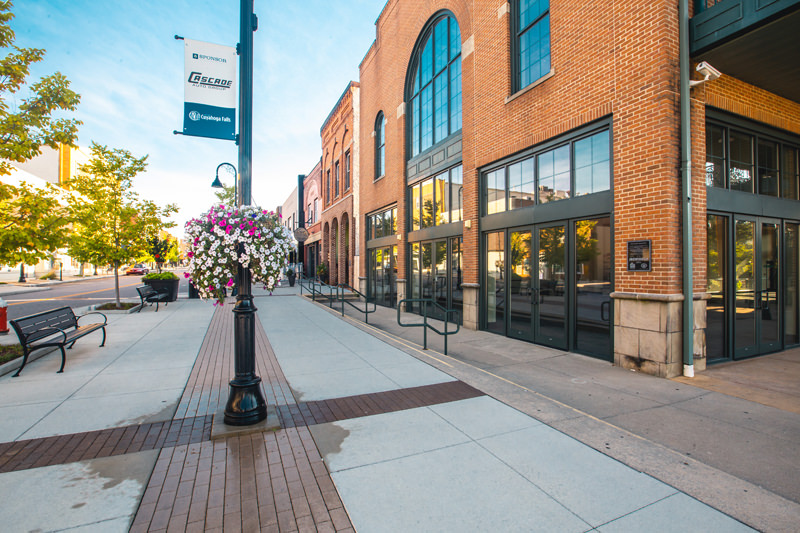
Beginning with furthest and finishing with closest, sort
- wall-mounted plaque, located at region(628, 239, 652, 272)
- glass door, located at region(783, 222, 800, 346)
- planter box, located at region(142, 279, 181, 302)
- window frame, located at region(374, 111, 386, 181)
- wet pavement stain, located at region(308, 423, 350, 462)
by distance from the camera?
window frame, located at region(374, 111, 386, 181)
planter box, located at region(142, 279, 181, 302)
glass door, located at region(783, 222, 800, 346)
wall-mounted plaque, located at region(628, 239, 652, 272)
wet pavement stain, located at region(308, 423, 350, 462)

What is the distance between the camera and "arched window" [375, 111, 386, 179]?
17375 mm

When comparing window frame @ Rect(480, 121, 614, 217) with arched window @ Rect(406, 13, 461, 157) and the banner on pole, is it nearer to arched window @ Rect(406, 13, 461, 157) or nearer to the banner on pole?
arched window @ Rect(406, 13, 461, 157)

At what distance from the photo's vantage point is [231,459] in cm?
336

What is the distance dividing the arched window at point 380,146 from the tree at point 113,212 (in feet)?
30.1

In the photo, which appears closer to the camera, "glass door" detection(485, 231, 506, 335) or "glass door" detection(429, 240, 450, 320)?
"glass door" detection(485, 231, 506, 335)

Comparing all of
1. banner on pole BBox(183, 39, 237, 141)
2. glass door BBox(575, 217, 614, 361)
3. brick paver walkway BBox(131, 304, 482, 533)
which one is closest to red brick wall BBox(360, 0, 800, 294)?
glass door BBox(575, 217, 614, 361)

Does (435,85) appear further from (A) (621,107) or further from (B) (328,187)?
(B) (328,187)

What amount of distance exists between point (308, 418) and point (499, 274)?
628cm

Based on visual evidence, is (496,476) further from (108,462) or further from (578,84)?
(578,84)

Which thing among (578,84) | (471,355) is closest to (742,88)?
(578,84)

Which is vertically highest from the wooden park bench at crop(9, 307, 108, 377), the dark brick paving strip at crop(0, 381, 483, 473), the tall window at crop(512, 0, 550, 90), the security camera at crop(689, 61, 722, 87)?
the tall window at crop(512, 0, 550, 90)

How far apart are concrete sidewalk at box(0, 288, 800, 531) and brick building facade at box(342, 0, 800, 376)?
1.72 metres

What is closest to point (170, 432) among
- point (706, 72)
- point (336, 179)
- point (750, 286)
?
point (706, 72)

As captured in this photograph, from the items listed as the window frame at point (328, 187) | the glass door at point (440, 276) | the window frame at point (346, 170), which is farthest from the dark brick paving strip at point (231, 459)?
the window frame at point (328, 187)
